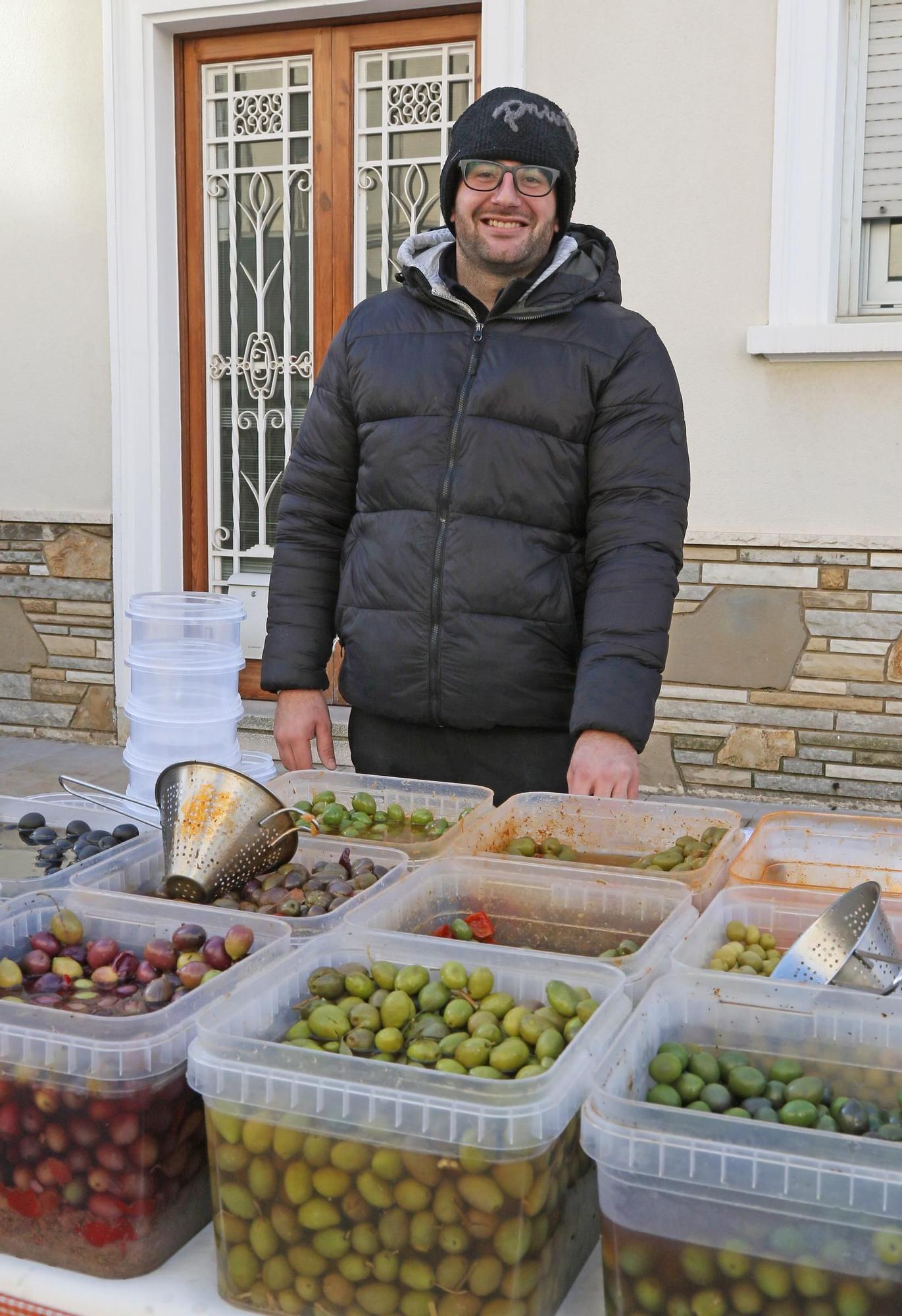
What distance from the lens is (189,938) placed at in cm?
149

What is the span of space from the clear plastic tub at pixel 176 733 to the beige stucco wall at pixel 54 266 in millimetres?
2893

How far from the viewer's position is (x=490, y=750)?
2.58m

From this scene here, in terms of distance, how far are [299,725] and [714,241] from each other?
3.10 m

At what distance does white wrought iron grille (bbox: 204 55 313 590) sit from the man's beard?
130 inches

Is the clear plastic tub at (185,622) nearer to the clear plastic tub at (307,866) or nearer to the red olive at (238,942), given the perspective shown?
the clear plastic tub at (307,866)

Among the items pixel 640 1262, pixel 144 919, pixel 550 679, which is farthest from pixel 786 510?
pixel 640 1262

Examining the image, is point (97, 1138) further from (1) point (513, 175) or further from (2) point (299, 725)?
(1) point (513, 175)

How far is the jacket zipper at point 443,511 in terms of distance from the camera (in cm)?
245

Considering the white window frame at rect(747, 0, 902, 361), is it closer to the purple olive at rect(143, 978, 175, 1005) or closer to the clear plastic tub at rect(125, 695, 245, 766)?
the clear plastic tub at rect(125, 695, 245, 766)

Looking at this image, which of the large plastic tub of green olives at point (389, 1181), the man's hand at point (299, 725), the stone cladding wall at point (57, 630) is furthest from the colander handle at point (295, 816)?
the stone cladding wall at point (57, 630)

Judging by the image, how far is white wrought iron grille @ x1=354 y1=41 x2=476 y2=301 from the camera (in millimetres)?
5363

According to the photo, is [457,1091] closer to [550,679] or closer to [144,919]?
[144,919]

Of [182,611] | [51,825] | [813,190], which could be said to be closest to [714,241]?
[813,190]

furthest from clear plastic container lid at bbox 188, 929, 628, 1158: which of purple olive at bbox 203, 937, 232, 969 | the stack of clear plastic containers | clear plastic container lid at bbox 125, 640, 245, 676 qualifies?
clear plastic container lid at bbox 125, 640, 245, 676
